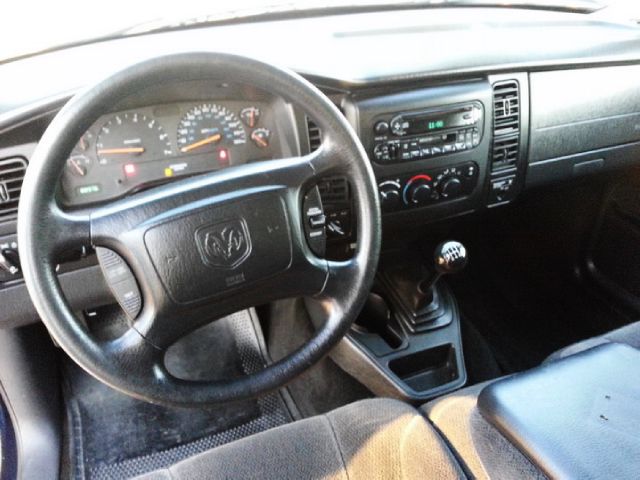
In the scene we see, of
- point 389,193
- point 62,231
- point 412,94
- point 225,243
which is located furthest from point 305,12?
point 62,231

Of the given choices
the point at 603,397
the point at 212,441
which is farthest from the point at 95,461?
the point at 603,397

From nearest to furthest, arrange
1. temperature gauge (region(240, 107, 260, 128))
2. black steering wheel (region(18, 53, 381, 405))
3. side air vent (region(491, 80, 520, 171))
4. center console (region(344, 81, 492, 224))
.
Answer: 1. black steering wheel (region(18, 53, 381, 405))
2. temperature gauge (region(240, 107, 260, 128))
3. center console (region(344, 81, 492, 224))
4. side air vent (region(491, 80, 520, 171))

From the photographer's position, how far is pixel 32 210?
2.96 feet

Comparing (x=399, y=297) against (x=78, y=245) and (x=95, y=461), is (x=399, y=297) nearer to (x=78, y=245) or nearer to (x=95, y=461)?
(x=95, y=461)

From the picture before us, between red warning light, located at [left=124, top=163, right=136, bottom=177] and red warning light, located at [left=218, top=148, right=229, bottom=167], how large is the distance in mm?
157

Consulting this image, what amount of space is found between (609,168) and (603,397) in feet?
2.89

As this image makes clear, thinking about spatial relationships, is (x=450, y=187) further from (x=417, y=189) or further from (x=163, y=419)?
(x=163, y=419)

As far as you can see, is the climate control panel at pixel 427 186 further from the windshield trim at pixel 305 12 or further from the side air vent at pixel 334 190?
the windshield trim at pixel 305 12

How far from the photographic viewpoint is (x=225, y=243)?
3.40ft

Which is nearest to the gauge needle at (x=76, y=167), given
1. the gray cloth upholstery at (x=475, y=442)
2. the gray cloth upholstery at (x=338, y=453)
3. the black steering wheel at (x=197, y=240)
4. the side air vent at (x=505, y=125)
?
the black steering wheel at (x=197, y=240)

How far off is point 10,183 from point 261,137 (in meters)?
0.44

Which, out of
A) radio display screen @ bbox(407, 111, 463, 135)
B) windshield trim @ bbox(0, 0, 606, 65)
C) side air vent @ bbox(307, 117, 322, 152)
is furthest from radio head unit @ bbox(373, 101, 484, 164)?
windshield trim @ bbox(0, 0, 606, 65)

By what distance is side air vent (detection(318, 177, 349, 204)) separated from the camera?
133 centimetres

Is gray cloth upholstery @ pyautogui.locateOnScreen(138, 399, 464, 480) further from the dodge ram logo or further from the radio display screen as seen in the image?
the radio display screen
